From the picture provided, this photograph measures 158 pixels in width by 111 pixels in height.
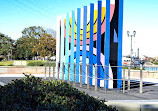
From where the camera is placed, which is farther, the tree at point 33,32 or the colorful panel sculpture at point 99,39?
the tree at point 33,32

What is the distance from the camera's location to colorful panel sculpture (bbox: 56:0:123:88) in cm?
1207

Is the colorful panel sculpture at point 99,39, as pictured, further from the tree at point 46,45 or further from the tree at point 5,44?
the tree at point 5,44

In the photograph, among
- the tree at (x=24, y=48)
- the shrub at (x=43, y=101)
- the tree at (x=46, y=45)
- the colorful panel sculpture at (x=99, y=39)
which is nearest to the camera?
the shrub at (x=43, y=101)

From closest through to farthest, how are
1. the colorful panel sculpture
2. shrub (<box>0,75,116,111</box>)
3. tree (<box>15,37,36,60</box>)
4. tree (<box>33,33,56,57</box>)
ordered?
shrub (<box>0,75,116,111</box>)
the colorful panel sculpture
tree (<box>33,33,56,57</box>)
tree (<box>15,37,36,60</box>)

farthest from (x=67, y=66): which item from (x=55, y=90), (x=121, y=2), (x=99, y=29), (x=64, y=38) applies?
(x=55, y=90)

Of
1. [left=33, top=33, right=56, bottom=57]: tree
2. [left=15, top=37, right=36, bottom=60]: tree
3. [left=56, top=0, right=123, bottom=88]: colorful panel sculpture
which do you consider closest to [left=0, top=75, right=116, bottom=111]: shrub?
[left=56, top=0, right=123, bottom=88]: colorful panel sculpture

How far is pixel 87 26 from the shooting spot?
13820mm

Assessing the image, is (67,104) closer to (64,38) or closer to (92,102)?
(92,102)

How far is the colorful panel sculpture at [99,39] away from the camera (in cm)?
1207

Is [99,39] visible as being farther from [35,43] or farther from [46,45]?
[35,43]

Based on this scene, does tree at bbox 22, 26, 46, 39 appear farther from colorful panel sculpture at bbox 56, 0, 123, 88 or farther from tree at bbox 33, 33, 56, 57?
colorful panel sculpture at bbox 56, 0, 123, 88

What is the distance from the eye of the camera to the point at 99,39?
12.5 meters

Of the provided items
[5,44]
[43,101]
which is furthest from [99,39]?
[5,44]

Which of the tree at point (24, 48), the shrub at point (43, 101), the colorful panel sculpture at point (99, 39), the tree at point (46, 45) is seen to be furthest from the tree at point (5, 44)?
the shrub at point (43, 101)
